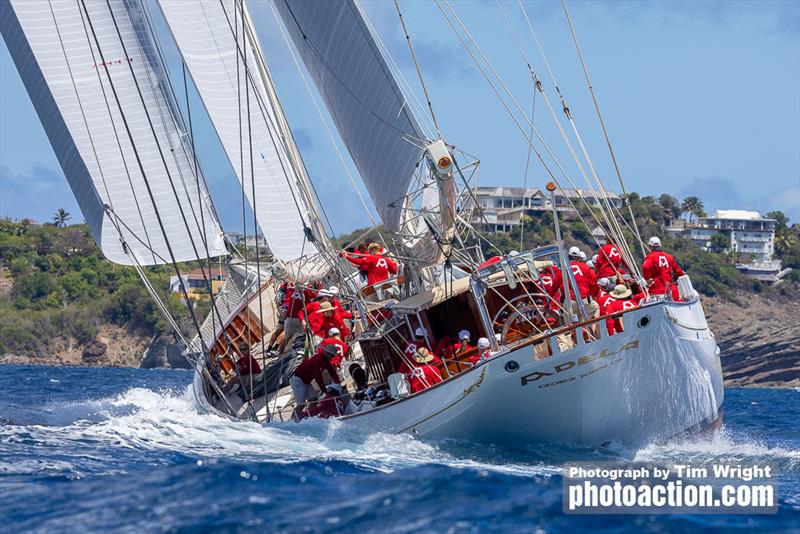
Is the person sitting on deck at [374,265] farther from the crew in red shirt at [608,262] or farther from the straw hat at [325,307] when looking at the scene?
the crew in red shirt at [608,262]

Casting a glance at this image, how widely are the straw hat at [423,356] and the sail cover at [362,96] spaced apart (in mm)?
2047

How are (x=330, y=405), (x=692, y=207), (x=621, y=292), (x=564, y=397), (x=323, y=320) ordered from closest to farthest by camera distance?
(x=564, y=397), (x=330, y=405), (x=621, y=292), (x=323, y=320), (x=692, y=207)

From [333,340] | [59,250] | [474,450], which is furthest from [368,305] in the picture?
[59,250]

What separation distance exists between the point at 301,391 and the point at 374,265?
2.91 m

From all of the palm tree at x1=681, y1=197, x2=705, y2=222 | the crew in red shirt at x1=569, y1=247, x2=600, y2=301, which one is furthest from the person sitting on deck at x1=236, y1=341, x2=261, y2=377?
A: the palm tree at x1=681, y1=197, x2=705, y2=222

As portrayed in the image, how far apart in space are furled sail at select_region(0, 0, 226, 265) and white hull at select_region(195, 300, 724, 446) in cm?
661

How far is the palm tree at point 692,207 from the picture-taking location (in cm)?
11188

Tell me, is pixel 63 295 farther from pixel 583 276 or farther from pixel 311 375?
pixel 583 276

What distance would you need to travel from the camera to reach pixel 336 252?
1922 cm

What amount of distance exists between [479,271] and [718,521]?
624 cm

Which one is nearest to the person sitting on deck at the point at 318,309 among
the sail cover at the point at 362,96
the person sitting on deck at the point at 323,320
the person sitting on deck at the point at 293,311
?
the person sitting on deck at the point at 323,320

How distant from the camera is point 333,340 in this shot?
1700cm

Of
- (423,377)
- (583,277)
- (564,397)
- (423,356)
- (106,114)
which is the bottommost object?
(564,397)

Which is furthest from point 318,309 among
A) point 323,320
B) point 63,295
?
point 63,295
